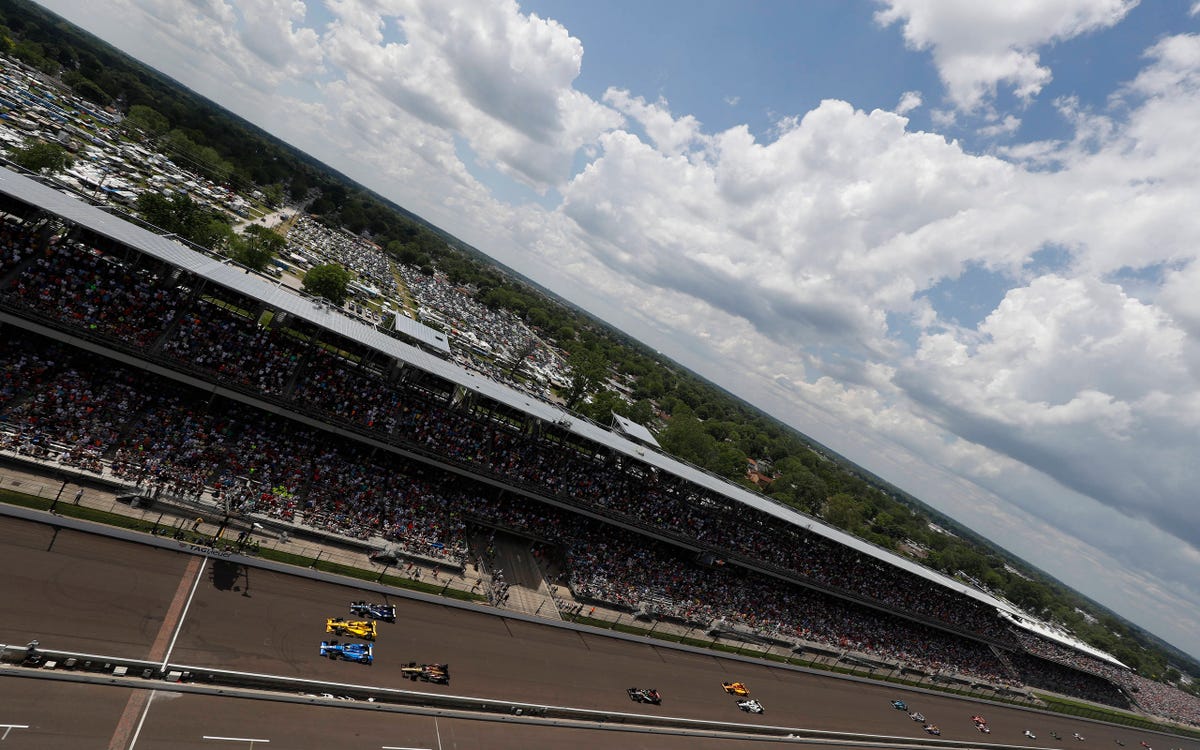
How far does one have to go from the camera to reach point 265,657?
25.7m

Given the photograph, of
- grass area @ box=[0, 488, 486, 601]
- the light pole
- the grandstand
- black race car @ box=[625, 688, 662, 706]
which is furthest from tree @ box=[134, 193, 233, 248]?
black race car @ box=[625, 688, 662, 706]

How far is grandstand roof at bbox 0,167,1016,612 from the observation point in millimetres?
33688

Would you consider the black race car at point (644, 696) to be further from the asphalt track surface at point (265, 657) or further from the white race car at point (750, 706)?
the white race car at point (750, 706)

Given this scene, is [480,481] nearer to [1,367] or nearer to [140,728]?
[140,728]

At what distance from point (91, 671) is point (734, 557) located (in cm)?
5126

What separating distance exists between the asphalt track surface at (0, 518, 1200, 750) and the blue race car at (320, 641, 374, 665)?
41 centimetres

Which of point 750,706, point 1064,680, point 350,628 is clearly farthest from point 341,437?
point 1064,680

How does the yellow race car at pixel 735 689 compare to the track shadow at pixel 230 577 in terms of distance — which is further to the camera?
the yellow race car at pixel 735 689

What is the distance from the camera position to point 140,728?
66.6 ft

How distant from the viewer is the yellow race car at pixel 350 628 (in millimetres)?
Result: 29078

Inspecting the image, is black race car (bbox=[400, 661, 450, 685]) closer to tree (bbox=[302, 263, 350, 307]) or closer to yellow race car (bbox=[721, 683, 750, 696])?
yellow race car (bbox=[721, 683, 750, 696])

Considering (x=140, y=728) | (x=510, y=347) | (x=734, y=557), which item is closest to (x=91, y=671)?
(x=140, y=728)

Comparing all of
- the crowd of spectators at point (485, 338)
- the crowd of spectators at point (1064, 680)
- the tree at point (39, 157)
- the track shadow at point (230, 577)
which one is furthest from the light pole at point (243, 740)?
the crowd of spectators at point (1064, 680)

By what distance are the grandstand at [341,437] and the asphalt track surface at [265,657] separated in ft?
21.0
